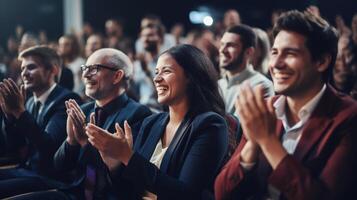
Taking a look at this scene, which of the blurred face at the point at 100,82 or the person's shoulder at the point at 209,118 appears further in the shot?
the blurred face at the point at 100,82

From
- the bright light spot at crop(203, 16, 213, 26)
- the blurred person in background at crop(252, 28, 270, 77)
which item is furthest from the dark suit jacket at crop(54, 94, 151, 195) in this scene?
the bright light spot at crop(203, 16, 213, 26)

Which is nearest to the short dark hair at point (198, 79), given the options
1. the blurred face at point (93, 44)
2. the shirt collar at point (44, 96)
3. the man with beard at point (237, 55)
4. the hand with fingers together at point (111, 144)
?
the hand with fingers together at point (111, 144)

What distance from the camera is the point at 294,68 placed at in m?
1.54

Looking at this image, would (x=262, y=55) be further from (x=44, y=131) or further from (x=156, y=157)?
(x=156, y=157)

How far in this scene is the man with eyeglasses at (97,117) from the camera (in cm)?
229

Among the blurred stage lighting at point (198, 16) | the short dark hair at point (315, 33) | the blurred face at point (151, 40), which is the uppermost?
the short dark hair at point (315, 33)

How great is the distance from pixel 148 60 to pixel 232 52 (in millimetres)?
1513

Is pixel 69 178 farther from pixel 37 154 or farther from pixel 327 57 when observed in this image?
pixel 327 57

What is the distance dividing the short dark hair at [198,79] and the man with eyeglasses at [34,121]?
0.91m

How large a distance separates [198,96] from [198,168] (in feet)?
1.11

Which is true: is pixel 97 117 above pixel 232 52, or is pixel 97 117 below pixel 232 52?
below

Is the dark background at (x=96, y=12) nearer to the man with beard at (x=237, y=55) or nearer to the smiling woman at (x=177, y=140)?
the man with beard at (x=237, y=55)

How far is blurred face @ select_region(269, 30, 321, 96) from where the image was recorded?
5.05ft

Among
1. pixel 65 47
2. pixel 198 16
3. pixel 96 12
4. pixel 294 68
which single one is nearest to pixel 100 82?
pixel 294 68
